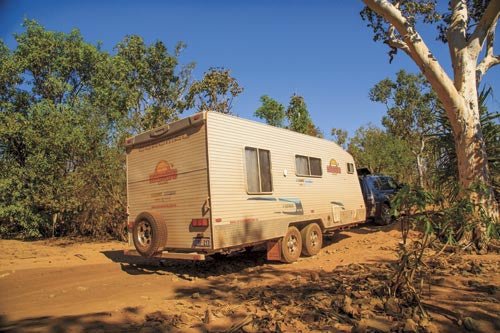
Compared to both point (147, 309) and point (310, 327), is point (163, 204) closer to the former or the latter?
point (147, 309)

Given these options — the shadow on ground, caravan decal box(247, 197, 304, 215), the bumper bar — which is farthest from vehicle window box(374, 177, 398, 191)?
the bumper bar

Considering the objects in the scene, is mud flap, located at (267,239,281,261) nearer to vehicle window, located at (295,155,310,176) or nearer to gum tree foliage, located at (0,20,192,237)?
vehicle window, located at (295,155,310,176)

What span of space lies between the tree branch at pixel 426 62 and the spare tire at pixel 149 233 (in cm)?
675

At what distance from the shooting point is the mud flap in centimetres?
852

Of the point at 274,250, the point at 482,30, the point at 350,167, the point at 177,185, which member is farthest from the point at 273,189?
the point at 482,30

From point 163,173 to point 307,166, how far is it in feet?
12.1

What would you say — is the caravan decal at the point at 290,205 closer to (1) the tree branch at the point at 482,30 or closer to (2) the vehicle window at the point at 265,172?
(2) the vehicle window at the point at 265,172

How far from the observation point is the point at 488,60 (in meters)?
9.89

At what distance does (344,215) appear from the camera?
11.1 meters

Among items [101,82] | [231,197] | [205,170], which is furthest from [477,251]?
[101,82]

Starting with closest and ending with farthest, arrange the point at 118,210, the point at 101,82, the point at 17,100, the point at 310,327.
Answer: the point at 310,327
the point at 118,210
the point at 17,100
the point at 101,82

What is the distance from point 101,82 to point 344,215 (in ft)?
45.3

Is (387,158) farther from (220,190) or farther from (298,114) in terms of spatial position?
(220,190)

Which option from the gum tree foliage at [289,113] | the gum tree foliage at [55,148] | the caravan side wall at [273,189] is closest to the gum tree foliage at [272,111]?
the gum tree foliage at [289,113]
